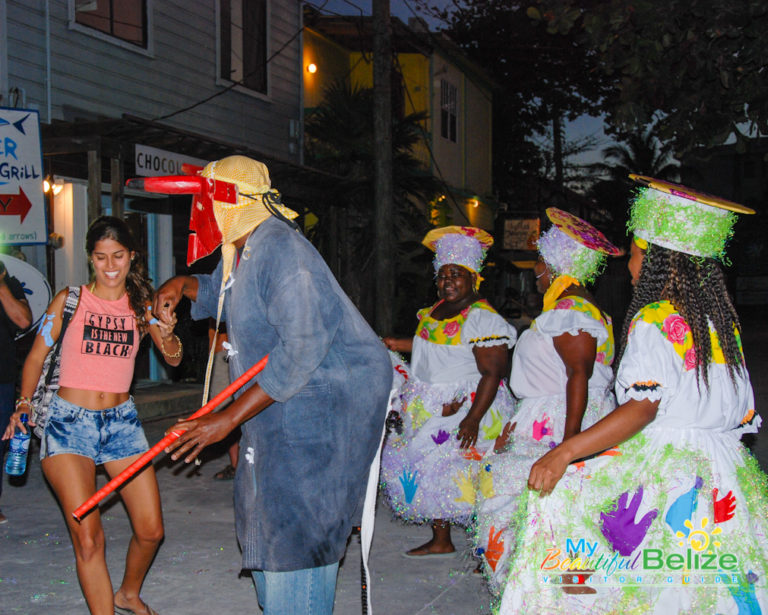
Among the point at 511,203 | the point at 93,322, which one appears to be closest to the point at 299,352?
the point at 93,322

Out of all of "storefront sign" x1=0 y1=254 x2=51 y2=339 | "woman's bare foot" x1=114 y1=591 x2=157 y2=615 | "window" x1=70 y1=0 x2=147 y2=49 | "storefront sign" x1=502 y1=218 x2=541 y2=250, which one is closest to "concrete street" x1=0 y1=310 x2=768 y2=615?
"woman's bare foot" x1=114 y1=591 x2=157 y2=615

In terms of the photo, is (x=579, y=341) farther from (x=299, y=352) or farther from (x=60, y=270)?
(x=60, y=270)

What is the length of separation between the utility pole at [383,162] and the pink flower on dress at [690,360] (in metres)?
8.10

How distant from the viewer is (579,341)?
13.3 feet

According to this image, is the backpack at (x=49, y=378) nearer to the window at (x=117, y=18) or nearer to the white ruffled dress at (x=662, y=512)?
the white ruffled dress at (x=662, y=512)

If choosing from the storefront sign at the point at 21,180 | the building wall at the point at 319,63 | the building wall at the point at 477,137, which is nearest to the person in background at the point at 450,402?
the storefront sign at the point at 21,180

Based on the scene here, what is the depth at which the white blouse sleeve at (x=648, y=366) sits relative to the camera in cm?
278

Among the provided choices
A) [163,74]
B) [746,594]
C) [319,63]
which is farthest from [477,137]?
[746,594]

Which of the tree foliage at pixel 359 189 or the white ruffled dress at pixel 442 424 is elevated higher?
the tree foliage at pixel 359 189

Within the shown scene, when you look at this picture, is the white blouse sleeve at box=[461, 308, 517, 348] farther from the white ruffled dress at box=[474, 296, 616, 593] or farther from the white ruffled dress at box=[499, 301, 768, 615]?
the white ruffled dress at box=[499, 301, 768, 615]

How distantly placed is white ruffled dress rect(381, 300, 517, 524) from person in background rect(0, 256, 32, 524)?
256 centimetres

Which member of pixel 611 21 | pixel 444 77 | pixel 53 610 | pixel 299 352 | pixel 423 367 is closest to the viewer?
pixel 299 352

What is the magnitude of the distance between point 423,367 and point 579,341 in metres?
1.45

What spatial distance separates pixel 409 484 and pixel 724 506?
2.50 meters
